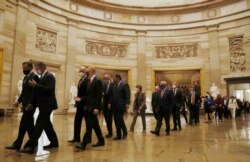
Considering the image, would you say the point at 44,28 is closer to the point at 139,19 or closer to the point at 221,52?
the point at 139,19

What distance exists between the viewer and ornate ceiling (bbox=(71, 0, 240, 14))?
19.6 metres

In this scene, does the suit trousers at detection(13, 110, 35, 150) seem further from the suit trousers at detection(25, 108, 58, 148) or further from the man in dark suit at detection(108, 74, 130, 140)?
the man in dark suit at detection(108, 74, 130, 140)

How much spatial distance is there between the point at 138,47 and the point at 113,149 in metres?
16.6

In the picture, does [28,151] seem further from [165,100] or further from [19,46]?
[19,46]

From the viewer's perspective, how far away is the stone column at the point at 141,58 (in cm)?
2011

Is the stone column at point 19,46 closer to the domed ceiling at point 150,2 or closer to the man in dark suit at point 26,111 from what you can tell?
the domed ceiling at point 150,2

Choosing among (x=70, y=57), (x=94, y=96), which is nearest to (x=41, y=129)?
(x=94, y=96)

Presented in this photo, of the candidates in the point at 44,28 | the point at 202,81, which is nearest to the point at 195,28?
the point at 202,81

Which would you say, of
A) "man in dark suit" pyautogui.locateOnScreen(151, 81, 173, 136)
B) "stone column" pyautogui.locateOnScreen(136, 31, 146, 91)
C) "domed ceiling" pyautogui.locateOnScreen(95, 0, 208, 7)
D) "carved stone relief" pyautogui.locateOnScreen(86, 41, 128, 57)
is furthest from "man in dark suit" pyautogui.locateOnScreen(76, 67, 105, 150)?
"domed ceiling" pyautogui.locateOnScreen(95, 0, 208, 7)

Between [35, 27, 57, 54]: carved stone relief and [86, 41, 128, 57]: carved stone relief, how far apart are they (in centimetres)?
287

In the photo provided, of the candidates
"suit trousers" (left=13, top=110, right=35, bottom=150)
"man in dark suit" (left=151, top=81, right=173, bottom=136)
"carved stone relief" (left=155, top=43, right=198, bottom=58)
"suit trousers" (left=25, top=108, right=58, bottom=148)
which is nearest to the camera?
"suit trousers" (left=25, top=108, right=58, bottom=148)

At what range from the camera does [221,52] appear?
18891 mm

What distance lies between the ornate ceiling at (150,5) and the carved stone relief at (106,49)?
305 centimetres

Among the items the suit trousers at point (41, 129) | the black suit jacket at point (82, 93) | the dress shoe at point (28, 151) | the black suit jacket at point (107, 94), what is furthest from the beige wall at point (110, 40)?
the dress shoe at point (28, 151)
